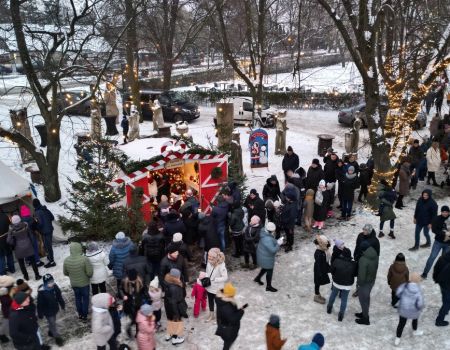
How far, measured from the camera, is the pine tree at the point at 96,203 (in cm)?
979

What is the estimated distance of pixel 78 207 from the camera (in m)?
10.2

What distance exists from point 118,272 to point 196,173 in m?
4.54

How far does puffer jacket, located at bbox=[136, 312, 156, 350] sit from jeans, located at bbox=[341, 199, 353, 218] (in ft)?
22.3

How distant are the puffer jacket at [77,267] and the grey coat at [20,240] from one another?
180cm

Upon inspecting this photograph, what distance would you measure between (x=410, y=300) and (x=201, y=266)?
4399 millimetres

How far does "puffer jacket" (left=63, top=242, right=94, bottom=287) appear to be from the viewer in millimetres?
7406

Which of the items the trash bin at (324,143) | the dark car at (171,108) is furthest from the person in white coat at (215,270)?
the dark car at (171,108)

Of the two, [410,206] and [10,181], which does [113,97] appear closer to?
[10,181]

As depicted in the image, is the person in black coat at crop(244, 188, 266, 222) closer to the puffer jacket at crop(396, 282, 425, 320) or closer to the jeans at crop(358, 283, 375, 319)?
the jeans at crop(358, 283, 375, 319)

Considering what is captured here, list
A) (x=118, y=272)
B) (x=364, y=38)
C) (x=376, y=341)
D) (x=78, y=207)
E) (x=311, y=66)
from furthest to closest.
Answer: (x=311, y=66)
(x=364, y=38)
(x=78, y=207)
(x=118, y=272)
(x=376, y=341)

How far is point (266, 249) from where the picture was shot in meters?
8.20

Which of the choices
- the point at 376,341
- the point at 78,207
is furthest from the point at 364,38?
the point at 78,207

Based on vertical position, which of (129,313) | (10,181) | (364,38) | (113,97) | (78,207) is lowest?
(129,313)

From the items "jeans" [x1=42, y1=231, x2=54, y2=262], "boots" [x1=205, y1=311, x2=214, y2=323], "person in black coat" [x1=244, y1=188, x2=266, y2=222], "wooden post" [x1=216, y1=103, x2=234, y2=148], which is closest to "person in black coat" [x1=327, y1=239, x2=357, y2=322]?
"boots" [x1=205, y1=311, x2=214, y2=323]
